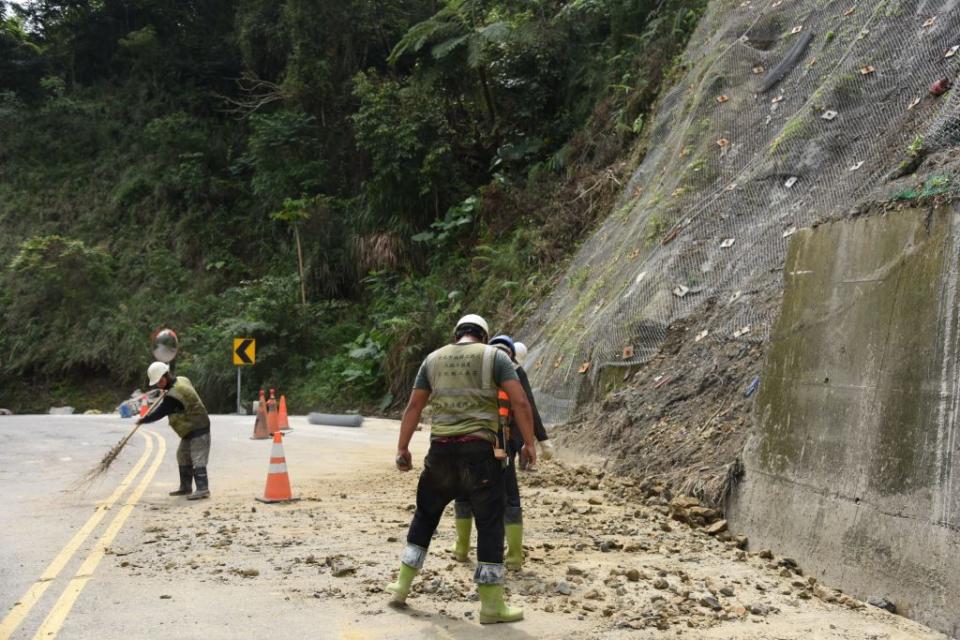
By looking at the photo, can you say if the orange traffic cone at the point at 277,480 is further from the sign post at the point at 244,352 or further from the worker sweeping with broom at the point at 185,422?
the sign post at the point at 244,352

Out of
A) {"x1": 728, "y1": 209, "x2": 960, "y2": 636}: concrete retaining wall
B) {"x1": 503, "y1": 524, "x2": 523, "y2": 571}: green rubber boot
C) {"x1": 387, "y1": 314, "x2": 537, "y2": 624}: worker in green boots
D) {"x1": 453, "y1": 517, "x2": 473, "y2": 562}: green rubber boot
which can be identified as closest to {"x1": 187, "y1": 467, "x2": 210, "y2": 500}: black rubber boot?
{"x1": 453, "y1": 517, "x2": 473, "y2": 562}: green rubber boot

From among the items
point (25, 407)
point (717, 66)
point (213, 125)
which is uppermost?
point (213, 125)

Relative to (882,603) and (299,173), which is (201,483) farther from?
(299,173)

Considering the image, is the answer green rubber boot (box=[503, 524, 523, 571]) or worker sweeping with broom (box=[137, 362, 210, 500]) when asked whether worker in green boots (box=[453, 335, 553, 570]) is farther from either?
worker sweeping with broom (box=[137, 362, 210, 500])

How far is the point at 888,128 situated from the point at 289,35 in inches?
1011

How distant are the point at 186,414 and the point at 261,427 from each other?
22.9 feet

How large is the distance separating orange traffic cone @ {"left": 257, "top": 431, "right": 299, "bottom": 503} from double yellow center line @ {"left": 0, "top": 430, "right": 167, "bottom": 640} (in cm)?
140

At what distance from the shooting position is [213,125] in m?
39.3

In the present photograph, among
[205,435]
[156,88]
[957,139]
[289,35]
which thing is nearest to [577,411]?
[205,435]

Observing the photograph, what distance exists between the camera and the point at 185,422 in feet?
34.1

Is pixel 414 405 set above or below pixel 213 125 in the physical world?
below

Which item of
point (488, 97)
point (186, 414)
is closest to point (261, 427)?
point (186, 414)

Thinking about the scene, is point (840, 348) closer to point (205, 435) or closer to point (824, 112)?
point (205, 435)

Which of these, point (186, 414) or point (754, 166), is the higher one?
point (754, 166)
